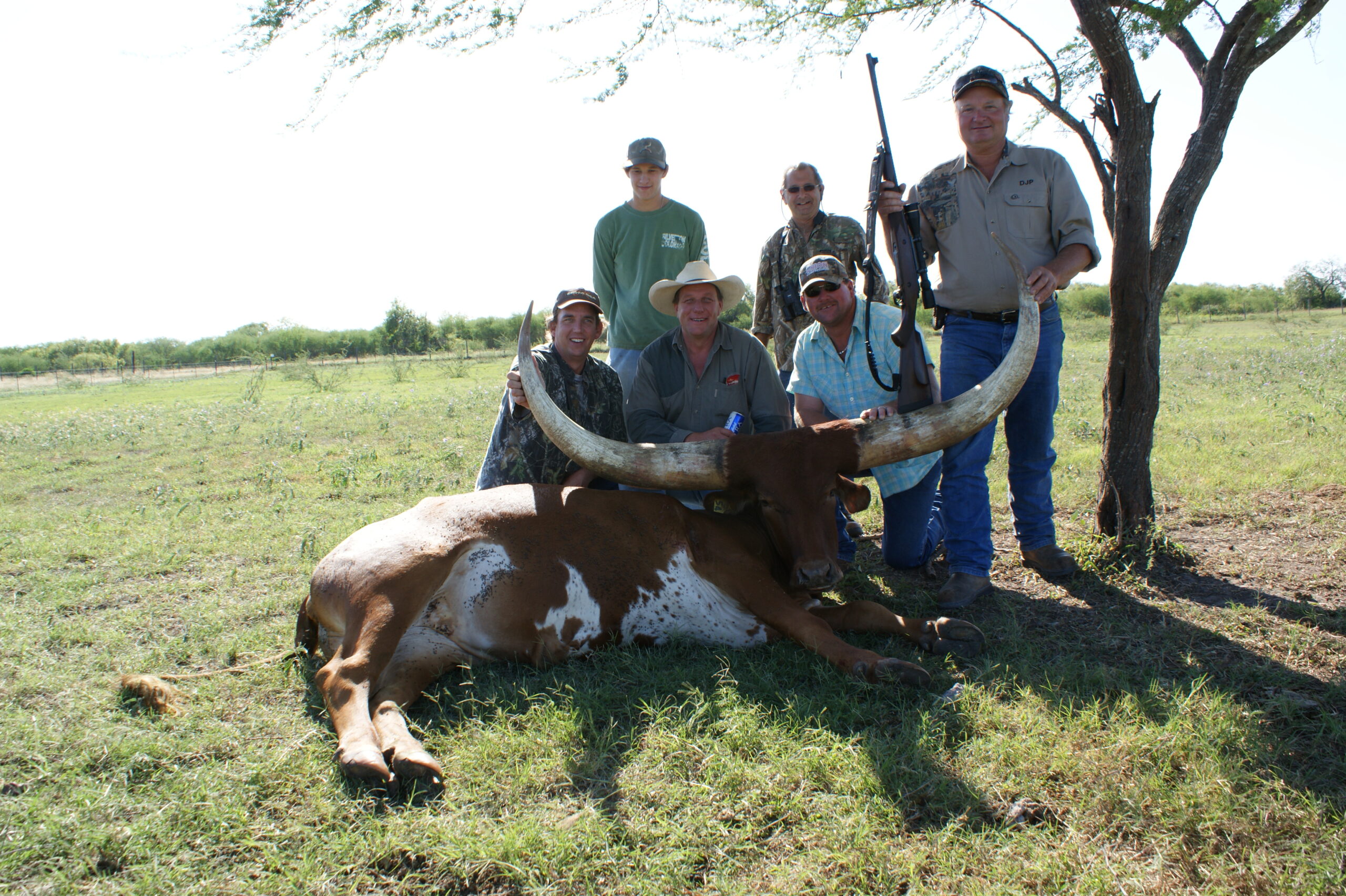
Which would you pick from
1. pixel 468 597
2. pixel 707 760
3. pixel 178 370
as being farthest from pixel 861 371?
pixel 178 370

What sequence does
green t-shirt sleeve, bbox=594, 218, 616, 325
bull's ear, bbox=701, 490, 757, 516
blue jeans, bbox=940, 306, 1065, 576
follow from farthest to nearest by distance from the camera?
green t-shirt sleeve, bbox=594, 218, 616, 325, blue jeans, bbox=940, 306, 1065, 576, bull's ear, bbox=701, 490, 757, 516

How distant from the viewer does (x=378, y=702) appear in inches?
137

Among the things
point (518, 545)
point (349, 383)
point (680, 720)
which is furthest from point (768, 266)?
point (349, 383)

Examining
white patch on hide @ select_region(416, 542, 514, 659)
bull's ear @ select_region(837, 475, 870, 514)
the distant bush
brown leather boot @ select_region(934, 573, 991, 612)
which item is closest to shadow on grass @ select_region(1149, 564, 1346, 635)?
brown leather boot @ select_region(934, 573, 991, 612)

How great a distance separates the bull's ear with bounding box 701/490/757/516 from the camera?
14.1ft

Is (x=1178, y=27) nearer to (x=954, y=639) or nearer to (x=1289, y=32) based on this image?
(x=1289, y=32)

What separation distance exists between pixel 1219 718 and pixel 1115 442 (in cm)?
254

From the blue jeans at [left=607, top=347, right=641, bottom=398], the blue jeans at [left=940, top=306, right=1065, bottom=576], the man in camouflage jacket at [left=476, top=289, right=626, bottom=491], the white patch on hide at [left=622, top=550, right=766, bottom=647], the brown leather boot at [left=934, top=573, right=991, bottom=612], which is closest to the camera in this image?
the white patch on hide at [left=622, top=550, right=766, bottom=647]

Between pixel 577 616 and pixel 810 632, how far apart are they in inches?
45.5

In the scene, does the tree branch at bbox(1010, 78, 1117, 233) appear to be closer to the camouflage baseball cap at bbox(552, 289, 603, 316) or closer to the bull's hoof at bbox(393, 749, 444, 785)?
the camouflage baseball cap at bbox(552, 289, 603, 316)

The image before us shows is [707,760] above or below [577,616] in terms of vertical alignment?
below

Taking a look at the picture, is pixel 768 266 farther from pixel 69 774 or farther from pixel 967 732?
pixel 69 774

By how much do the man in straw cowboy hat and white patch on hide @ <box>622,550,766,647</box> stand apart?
1.24 meters

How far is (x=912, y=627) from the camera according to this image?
406 centimetres
